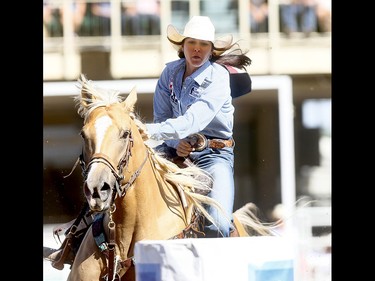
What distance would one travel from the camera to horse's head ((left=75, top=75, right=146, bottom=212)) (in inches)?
134

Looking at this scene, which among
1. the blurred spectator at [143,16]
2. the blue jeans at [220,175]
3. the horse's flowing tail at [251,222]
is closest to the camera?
the blue jeans at [220,175]

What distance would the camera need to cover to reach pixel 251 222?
3969 mm

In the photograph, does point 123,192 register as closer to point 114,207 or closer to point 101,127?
point 114,207

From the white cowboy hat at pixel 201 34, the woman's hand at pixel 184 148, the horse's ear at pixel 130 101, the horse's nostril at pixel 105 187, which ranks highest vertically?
the white cowboy hat at pixel 201 34

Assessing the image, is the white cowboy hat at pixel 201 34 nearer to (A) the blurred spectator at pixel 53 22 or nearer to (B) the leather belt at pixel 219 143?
(B) the leather belt at pixel 219 143

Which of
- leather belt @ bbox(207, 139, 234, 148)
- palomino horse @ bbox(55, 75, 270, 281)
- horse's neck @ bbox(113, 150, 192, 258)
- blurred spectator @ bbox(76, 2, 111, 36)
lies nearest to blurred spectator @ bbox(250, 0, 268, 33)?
leather belt @ bbox(207, 139, 234, 148)

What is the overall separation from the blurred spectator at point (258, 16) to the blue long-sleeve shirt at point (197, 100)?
28 cm

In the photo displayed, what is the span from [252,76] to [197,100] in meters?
0.30

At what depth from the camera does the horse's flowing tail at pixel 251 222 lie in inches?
155

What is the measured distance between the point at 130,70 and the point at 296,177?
2.99 ft

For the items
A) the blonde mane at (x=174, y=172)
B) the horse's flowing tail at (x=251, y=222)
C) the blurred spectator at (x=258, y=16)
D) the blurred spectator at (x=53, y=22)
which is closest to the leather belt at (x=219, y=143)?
the blonde mane at (x=174, y=172)

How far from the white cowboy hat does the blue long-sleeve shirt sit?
0.27 feet

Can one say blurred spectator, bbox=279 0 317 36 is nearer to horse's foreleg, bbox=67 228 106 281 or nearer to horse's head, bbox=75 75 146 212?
horse's head, bbox=75 75 146 212
